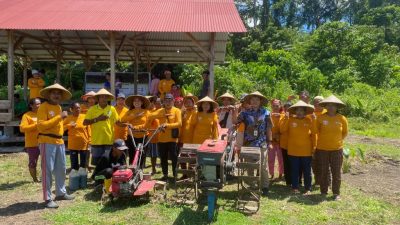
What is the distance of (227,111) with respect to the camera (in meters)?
8.19

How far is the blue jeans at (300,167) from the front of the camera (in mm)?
7102

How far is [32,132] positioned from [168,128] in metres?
2.55

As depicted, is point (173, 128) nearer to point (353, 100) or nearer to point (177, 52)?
point (177, 52)

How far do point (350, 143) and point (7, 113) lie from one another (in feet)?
36.3

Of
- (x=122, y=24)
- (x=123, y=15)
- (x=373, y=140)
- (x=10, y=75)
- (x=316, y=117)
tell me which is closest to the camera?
(x=316, y=117)

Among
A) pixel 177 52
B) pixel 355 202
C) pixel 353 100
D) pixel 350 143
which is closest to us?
pixel 355 202

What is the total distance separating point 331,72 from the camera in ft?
94.4

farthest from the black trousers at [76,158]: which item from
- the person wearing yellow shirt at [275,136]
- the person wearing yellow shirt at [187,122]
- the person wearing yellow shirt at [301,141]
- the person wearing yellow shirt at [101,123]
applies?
the person wearing yellow shirt at [301,141]

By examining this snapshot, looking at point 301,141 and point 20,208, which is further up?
point 301,141

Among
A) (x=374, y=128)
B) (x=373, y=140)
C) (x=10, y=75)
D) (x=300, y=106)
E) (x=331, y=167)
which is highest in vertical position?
(x=10, y=75)

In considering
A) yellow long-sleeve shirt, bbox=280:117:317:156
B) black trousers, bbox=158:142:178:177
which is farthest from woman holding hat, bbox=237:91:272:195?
black trousers, bbox=158:142:178:177

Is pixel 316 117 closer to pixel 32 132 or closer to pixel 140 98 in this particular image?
pixel 140 98

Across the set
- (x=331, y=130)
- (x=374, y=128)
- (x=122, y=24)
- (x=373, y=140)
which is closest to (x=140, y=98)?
(x=331, y=130)

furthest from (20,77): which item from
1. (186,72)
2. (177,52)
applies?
(177,52)
